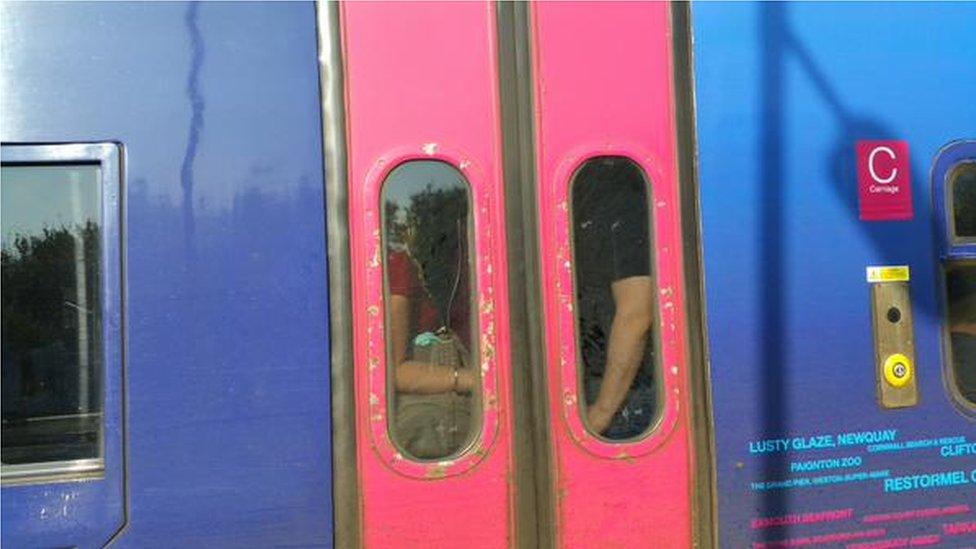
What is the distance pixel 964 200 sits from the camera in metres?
2.49

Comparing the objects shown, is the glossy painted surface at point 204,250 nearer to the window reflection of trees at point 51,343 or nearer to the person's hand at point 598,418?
Result: the window reflection of trees at point 51,343

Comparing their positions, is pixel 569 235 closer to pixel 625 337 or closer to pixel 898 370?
pixel 625 337

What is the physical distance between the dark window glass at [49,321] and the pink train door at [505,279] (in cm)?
58

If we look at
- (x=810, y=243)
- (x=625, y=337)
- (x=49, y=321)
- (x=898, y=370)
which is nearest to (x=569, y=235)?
(x=625, y=337)

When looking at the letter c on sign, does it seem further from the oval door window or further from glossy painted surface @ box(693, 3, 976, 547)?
the oval door window

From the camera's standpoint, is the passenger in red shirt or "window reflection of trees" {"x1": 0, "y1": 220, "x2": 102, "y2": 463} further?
the passenger in red shirt

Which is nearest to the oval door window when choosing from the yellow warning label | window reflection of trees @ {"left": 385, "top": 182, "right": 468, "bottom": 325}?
the yellow warning label

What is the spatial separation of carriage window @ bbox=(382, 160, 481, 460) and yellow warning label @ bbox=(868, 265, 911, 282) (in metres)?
1.13

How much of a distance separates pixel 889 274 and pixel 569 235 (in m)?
0.94

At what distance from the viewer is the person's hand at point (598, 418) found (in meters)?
2.24

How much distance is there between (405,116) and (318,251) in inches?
16.1

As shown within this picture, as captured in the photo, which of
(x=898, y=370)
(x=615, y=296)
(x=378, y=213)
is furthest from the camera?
(x=898, y=370)

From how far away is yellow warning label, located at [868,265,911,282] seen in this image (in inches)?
94.4

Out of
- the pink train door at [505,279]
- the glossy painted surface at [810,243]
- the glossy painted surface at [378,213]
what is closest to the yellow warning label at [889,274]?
the glossy painted surface at [810,243]
